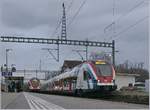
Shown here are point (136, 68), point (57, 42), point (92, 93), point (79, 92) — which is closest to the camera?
point (92, 93)

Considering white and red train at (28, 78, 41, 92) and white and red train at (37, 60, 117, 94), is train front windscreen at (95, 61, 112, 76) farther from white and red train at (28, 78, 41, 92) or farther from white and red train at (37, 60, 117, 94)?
white and red train at (28, 78, 41, 92)

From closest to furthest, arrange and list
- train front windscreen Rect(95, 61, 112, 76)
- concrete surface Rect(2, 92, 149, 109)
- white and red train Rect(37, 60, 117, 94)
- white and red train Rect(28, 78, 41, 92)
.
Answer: concrete surface Rect(2, 92, 149, 109) < white and red train Rect(37, 60, 117, 94) < train front windscreen Rect(95, 61, 112, 76) < white and red train Rect(28, 78, 41, 92)

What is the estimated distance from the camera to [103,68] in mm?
39344

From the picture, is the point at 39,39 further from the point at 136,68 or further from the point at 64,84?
the point at 136,68

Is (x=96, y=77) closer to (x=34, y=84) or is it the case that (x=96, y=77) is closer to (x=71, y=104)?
(x=71, y=104)

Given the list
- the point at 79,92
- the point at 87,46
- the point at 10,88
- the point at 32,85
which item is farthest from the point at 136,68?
the point at 79,92

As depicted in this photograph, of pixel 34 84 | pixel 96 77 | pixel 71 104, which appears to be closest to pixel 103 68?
pixel 96 77

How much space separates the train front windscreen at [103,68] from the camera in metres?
38.8

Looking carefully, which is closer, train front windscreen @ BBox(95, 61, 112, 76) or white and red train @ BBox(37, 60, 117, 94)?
white and red train @ BBox(37, 60, 117, 94)

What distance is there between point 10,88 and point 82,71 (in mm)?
39738

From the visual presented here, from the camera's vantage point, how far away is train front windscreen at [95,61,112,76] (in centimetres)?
3875

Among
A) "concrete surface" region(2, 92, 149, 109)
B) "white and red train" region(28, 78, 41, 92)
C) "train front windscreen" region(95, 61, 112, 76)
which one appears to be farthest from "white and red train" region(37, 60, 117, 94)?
→ "white and red train" region(28, 78, 41, 92)

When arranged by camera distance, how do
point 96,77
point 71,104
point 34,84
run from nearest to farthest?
point 71,104, point 96,77, point 34,84

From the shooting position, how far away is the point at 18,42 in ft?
201
